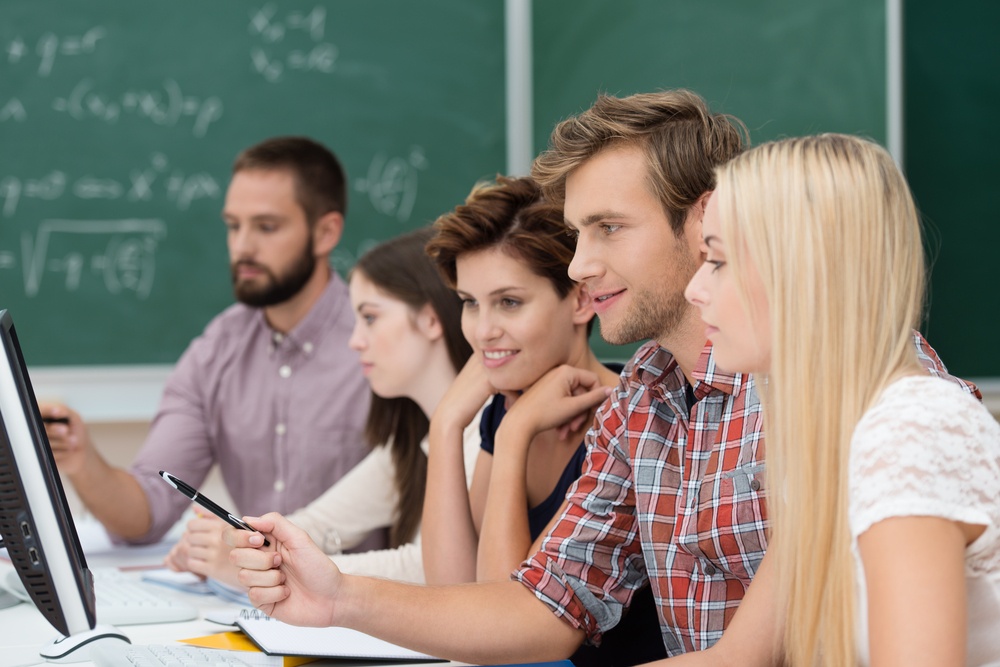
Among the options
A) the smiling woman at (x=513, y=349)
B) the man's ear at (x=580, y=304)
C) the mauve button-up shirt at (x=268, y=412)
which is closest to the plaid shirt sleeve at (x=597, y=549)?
the smiling woman at (x=513, y=349)

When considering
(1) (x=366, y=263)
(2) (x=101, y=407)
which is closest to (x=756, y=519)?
(1) (x=366, y=263)

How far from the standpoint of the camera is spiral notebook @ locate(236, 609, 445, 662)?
1398mm

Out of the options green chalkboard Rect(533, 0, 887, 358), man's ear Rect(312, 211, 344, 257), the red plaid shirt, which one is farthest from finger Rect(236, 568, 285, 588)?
green chalkboard Rect(533, 0, 887, 358)

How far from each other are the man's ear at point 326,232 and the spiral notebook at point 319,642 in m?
1.66

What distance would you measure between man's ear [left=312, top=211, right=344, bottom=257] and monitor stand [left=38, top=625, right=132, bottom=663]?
1.79 meters

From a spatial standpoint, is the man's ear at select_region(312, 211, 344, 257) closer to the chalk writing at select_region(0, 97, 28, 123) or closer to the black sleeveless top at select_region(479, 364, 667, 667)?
the chalk writing at select_region(0, 97, 28, 123)

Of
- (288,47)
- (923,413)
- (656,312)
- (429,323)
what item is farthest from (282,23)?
(923,413)

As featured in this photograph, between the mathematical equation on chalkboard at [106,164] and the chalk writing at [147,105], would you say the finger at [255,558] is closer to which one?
the mathematical equation on chalkboard at [106,164]

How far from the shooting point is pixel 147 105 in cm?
340

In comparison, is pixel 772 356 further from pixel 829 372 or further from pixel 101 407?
pixel 101 407

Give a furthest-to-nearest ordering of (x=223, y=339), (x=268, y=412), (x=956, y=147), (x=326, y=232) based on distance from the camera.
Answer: (x=956, y=147)
(x=326, y=232)
(x=223, y=339)
(x=268, y=412)

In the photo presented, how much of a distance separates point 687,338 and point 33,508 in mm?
880

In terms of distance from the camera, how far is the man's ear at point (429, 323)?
2.35m

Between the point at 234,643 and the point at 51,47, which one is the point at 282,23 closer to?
the point at 51,47
